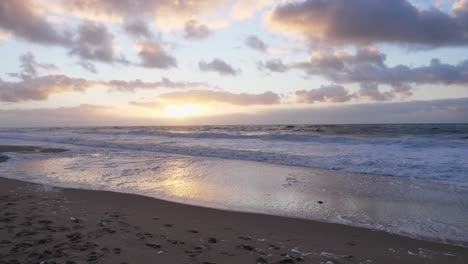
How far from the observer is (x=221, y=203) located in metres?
7.19

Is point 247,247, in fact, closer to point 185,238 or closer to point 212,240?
point 212,240

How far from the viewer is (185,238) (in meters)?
4.86

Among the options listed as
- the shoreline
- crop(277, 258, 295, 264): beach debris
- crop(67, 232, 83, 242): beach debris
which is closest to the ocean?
the shoreline

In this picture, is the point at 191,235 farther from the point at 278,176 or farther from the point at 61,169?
the point at 61,169

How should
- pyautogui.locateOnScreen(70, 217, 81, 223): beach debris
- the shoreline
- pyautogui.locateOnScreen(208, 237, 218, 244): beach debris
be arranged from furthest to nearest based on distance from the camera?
pyautogui.locateOnScreen(70, 217, 81, 223): beach debris < pyautogui.locateOnScreen(208, 237, 218, 244): beach debris < the shoreline

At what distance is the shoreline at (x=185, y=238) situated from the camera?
412cm

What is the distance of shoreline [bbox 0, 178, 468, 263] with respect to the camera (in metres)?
4.12

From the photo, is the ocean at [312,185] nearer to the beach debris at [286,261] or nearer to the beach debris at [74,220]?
the beach debris at [286,261]

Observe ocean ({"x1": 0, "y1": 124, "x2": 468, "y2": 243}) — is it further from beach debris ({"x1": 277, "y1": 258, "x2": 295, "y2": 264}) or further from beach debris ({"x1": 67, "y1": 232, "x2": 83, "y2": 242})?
beach debris ({"x1": 67, "y1": 232, "x2": 83, "y2": 242})

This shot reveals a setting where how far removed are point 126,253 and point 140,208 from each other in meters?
2.61

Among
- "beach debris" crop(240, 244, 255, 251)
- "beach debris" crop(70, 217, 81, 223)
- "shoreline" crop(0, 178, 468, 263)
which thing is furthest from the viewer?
"beach debris" crop(70, 217, 81, 223)

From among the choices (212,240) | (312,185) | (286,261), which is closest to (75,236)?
(212,240)

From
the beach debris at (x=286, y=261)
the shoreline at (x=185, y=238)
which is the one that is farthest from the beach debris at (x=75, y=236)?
the beach debris at (x=286, y=261)

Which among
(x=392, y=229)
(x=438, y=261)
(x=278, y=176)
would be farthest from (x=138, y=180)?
(x=438, y=261)
